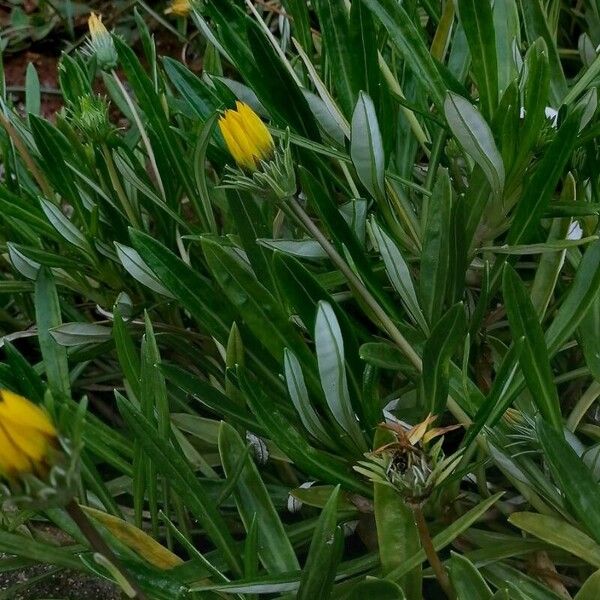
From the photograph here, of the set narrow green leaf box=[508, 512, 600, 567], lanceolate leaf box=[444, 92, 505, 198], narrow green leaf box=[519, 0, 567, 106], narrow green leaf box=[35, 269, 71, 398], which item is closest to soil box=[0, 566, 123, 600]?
narrow green leaf box=[35, 269, 71, 398]

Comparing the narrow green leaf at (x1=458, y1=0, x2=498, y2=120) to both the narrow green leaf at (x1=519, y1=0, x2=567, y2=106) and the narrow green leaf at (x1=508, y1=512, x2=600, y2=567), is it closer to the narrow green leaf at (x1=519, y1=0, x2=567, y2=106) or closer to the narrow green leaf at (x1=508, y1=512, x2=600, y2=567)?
the narrow green leaf at (x1=519, y1=0, x2=567, y2=106)

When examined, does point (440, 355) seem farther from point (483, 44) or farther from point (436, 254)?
point (483, 44)

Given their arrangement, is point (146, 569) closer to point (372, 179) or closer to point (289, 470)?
point (289, 470)

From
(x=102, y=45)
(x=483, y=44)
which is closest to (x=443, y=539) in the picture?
(x=483, y=44)

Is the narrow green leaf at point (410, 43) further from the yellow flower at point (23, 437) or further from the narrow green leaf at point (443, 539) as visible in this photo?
the yellow flower at point (23, 437)

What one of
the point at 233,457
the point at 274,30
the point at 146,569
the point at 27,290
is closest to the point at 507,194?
the point at 233,457

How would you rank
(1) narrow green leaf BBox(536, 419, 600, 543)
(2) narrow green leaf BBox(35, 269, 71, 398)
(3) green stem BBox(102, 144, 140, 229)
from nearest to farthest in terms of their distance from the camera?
(1) narrow green leaf BBox(536, 419, 600, 543) < (2) narrow green leaf BBox(35, 269, 71, 398) < (3) green stem BBox(102, 144, 140, 229)
